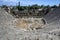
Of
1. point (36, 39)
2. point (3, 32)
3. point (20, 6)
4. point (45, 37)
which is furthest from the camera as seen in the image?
point (20, 6)

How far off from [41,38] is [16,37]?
1.75 metres

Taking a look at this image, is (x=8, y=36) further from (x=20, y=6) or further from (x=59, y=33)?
(x=20, y=6)

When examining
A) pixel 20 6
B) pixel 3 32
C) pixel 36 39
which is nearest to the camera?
pixel 36 39

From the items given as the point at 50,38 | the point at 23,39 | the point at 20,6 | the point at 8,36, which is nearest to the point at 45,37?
the point at 50,38

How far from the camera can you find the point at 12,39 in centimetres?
1177

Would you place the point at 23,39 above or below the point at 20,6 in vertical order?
above

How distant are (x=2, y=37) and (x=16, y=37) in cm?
94

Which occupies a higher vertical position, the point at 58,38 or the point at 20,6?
the point at 58,38

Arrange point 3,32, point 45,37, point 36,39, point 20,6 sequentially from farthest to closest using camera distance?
point 20,6 → point 3,32 → point 45,37 → point 36,39

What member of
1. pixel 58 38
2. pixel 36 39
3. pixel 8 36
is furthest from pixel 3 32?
pixel 58 38

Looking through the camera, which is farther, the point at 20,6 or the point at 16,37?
the point at 20,6

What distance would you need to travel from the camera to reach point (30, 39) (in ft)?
37.7

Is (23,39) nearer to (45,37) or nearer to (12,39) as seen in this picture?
(12,39)

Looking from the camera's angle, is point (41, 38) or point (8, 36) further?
point (8, 36)
